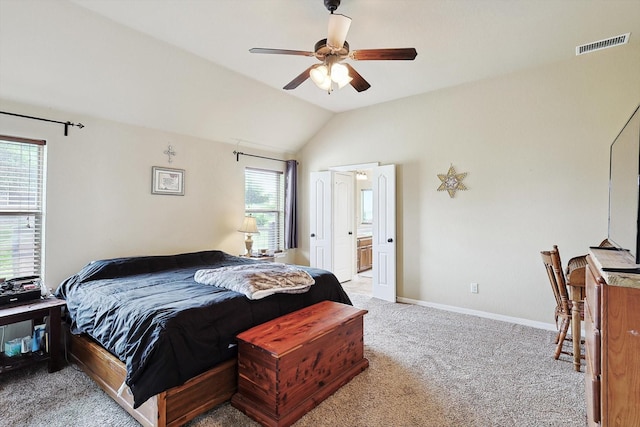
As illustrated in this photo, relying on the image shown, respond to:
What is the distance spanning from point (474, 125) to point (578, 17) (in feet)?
4.85

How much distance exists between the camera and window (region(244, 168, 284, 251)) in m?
5.23

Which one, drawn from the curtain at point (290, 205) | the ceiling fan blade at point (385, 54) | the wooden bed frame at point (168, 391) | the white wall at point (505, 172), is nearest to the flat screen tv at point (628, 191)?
the white wall at point (505, 172)

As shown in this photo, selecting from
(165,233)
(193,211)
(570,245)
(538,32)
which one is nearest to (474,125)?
(538,32)

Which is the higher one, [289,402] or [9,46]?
[9,46]

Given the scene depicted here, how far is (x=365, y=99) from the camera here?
463 centimetres

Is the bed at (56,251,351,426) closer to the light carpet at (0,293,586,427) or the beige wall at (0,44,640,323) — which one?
the light carpet at (0,293,586,427)

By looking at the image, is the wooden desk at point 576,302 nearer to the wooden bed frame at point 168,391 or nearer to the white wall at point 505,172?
the white wall at point 505,172

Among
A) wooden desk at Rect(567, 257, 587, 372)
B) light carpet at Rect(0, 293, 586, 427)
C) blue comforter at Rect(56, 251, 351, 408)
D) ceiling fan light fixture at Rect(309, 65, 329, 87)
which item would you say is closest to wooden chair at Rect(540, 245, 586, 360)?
wooden desk at Rect(567, 257, 587, 372)

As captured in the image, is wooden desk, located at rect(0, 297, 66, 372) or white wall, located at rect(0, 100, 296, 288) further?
white wall, located at rect(0, 100, 296, 288)

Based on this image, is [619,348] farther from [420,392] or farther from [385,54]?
[385,54]

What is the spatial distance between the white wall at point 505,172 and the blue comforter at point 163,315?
6.13 feet

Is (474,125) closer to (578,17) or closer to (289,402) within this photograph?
(578,17)

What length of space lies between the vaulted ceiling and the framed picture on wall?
21.5 inches

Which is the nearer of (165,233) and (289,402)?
(289,402)
